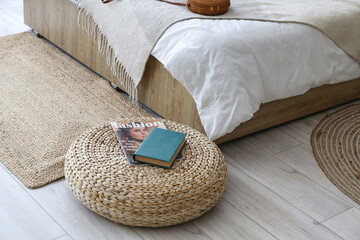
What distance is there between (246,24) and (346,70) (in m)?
0.60

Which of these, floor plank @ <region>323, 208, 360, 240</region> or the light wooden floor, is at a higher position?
floor plank @ <region>323, 208, 360, 240</region>

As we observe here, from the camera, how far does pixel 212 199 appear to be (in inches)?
69.8

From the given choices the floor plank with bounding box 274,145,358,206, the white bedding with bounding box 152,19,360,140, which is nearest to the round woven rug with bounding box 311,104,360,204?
the floor plank with bounding box 274,145,358,206

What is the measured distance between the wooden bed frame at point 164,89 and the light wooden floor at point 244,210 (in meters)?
0.19

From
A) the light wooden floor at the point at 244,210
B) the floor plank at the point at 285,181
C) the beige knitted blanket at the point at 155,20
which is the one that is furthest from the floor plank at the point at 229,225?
the beige knitted blanket at the point at 155,20

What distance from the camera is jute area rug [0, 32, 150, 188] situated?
2057 mm

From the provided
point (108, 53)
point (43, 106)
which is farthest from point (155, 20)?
point (43, 106)

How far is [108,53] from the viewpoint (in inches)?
101

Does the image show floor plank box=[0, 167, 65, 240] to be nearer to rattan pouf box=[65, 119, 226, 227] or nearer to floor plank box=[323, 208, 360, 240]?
rattan pouf box=[65, 119, 226, 227]

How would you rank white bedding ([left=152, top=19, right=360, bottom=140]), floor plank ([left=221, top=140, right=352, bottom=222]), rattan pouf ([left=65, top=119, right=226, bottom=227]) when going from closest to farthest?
rattan pouf ([left=65, top=119, right=226, bottom=227])
floor plank ([left=221, top=140, right=352, bottom=222])
white bedding ([left=152, top=19, right=360, bottom=140])

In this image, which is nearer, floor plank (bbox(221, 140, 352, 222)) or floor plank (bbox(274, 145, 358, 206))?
floor plank (bbox(221, 140, 352, 222))

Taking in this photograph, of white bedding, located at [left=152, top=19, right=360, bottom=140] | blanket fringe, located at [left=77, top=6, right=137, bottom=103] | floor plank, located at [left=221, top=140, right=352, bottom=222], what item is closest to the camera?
floor plank, located at [left=221, top=140, right=352, bottom=222]

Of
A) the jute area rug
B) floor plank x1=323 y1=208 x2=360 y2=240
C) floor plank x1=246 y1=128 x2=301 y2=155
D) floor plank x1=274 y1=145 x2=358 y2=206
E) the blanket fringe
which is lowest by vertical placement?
the jute area rug

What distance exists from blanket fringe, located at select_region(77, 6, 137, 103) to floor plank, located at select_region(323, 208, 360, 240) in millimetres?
1107
